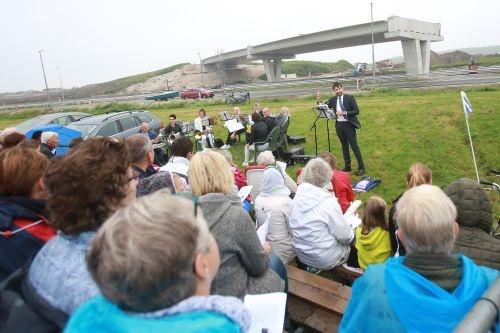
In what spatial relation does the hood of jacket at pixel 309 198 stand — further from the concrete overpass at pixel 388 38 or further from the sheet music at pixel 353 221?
the concrete overpass at pixel 388 38

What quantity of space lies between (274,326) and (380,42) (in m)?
50.3

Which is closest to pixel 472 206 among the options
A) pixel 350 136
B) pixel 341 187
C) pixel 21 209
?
pixel 21 209

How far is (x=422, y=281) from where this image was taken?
1689 millimetres

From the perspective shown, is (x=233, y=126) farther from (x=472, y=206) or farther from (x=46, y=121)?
(x=472, y=206)

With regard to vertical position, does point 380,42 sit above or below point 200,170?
above

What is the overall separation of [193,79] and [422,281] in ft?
270

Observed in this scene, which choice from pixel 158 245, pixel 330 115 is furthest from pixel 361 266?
pixel 330 115

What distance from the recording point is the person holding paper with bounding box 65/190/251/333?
1110mm

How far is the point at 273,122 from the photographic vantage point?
34.9ft

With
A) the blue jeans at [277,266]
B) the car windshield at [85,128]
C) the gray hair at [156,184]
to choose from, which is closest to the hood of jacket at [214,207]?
the blue jeans at [277,266]

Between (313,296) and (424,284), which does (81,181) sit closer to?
(424,284)

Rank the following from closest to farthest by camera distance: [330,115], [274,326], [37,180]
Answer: [274,326] < [37,180] < [330,115]

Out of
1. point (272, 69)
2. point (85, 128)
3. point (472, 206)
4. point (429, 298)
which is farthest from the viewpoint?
point (272, 69)


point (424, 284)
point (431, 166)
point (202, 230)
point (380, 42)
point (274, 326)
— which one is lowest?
point (431, 166)
